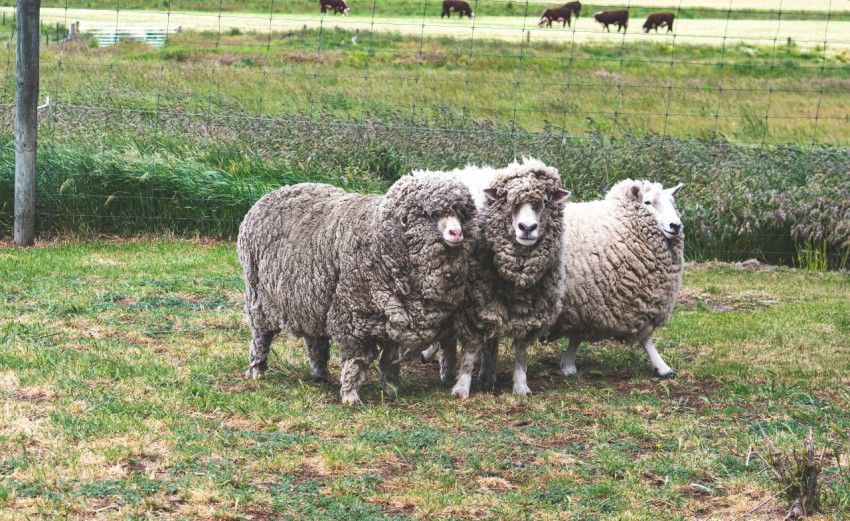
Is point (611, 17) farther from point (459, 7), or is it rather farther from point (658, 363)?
point (658, 363)

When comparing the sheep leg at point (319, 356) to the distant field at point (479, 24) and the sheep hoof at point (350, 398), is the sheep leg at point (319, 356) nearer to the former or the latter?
the sheep hoof at point (350, 398)

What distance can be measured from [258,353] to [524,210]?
6.65ft

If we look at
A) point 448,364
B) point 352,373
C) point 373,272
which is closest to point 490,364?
point 448,364

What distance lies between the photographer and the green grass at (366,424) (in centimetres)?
487

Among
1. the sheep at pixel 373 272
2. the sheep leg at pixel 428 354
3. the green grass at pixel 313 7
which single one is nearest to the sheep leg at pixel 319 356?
the sheep at pixel 373 272

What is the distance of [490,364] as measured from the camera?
7.34 m

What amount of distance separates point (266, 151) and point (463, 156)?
2.37 m

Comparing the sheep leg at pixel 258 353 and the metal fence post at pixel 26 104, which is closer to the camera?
the sheep leg at pixel 258 353

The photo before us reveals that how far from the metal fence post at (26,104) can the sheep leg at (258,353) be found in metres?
5.00

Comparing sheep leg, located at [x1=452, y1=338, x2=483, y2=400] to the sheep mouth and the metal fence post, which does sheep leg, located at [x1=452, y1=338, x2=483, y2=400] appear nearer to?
the sheep mouth

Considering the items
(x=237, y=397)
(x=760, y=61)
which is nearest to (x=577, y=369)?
(x=237, y=397)

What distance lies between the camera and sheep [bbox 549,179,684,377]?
7434 mm

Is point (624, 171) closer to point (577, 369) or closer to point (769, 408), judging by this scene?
point (577, 369)

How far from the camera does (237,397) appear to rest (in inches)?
252
